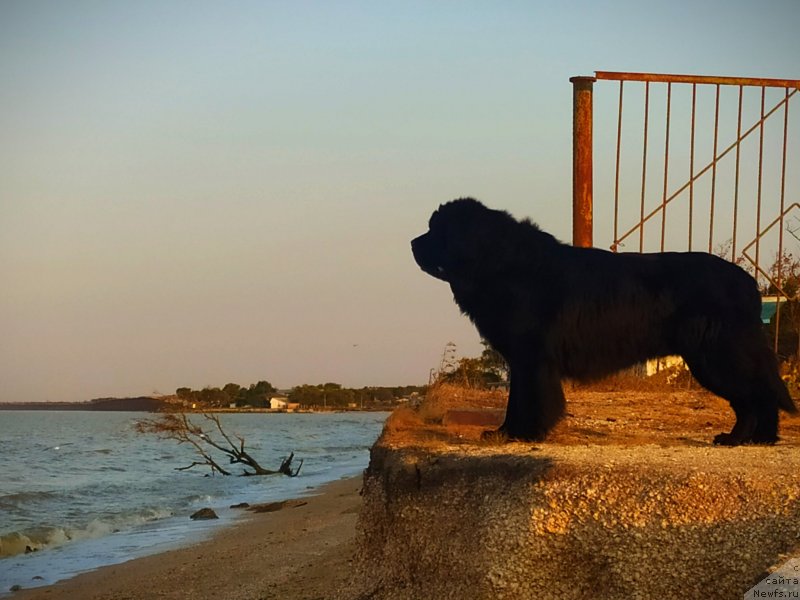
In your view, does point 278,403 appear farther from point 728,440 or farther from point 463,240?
point 728,440

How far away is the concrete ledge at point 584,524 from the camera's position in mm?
3445

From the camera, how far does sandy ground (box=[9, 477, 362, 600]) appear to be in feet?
24.1

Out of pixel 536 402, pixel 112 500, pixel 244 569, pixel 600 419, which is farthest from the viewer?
pixel 112 500

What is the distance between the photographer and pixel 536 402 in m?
5.33

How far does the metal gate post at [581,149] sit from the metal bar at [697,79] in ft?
0.66

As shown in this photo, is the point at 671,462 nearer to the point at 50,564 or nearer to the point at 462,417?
the point at 462,417

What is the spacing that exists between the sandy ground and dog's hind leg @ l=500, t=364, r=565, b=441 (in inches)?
62.1

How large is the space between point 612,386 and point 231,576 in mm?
3730

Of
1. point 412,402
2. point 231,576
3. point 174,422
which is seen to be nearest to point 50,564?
point 231,576

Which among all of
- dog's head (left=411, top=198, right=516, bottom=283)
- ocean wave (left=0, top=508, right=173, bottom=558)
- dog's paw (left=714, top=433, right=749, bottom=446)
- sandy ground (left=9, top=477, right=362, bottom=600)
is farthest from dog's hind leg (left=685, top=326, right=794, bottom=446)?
ocean wave (left=0, top=508, right=173, bottom=558)

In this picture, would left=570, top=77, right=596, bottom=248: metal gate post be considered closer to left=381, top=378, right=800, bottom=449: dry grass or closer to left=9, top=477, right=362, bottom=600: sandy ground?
left=381, top=378, right=800, bottom=449: dry grass

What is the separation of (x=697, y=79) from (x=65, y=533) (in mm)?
11469

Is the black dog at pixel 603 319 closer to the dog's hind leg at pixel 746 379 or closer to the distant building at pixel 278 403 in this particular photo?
the dog's hind leg at pixel 746 379

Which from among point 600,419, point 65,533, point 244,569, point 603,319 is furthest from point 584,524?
point 65,533
